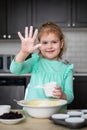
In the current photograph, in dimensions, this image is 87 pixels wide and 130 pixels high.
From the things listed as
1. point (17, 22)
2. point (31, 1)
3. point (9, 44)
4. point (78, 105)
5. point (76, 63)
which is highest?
point (31, 1)

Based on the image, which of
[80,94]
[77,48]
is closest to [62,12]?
[77,48]

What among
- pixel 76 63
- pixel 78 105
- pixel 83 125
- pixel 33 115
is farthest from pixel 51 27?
pixel 76 63

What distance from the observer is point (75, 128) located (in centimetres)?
130

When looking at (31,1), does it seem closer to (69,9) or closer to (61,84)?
(69,9)

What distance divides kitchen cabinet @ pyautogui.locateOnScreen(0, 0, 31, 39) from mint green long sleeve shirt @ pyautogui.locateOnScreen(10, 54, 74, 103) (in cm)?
226

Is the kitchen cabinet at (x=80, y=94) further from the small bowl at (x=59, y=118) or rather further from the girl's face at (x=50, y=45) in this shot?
the small bowl at (x=59, y=118)

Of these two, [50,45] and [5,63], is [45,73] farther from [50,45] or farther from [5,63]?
[5,63]

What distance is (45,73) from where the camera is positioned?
1896mm

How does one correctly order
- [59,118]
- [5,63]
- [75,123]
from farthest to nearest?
[5,63]
[59,118]
[75,123]

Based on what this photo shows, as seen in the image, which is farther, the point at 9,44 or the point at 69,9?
the point at 9,44

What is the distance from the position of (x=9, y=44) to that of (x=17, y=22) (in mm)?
412

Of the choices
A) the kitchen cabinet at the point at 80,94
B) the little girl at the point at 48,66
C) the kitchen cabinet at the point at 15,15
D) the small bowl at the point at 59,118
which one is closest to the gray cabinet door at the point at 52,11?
the kitchen cabinet at the point at 15,15

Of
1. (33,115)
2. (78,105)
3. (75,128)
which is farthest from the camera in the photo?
(78,105)

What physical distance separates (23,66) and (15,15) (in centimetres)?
244
